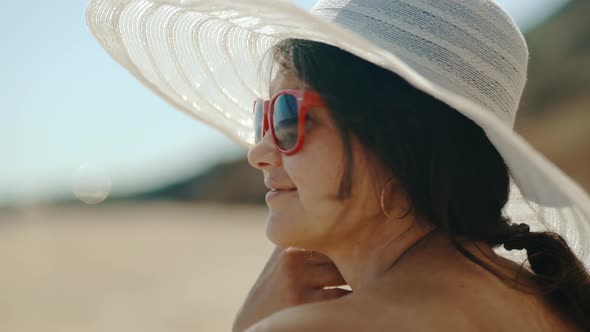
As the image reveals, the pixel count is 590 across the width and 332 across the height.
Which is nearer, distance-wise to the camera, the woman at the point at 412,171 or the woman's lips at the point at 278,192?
the woman at the point at 412,171

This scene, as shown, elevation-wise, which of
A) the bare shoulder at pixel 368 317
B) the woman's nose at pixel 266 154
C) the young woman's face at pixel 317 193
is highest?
the woman's nose at pixel 266 154

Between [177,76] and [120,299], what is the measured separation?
19.7ft

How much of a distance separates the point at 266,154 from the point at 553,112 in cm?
1831

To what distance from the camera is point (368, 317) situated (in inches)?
71.2

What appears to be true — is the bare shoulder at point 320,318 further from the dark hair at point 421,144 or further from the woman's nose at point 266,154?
the woman's nose at point 266,154

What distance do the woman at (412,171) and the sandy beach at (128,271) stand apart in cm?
500

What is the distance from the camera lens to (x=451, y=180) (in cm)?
200

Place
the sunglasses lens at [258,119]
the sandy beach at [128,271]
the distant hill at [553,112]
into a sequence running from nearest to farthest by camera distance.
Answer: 1. the sunglasses lens at [258,119]
2. the sandy beach at [128,271]
3. the distant hill at [553,112]

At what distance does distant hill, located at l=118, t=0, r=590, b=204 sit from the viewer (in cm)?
1584

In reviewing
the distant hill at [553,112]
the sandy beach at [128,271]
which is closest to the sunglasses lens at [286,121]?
the sandy beach at [128,271]

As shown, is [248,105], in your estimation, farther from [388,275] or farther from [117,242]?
[117,242]

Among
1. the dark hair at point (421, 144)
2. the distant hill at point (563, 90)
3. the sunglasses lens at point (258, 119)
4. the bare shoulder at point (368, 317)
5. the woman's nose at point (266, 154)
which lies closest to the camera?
the bare shoulder at point (368, 317)

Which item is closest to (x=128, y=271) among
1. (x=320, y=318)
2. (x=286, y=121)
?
(x=286, y=121)

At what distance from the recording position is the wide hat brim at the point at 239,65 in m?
1.82
